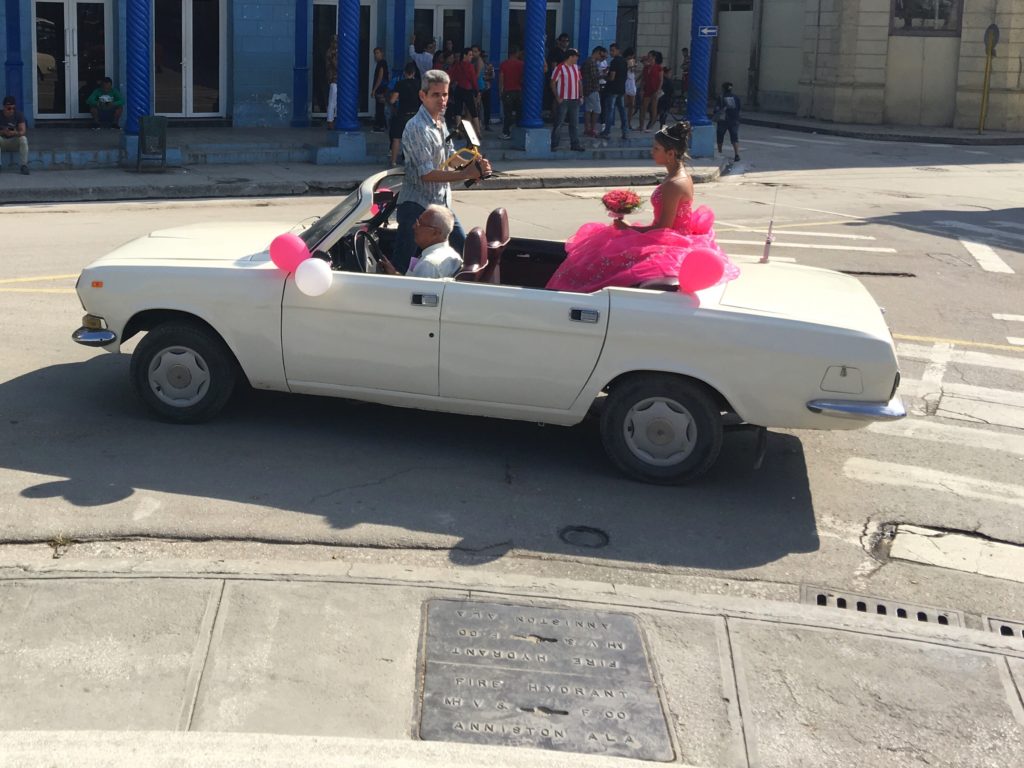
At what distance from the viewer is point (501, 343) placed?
7.09 meters

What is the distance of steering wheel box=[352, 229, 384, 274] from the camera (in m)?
7.82

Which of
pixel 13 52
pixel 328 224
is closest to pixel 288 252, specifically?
pixel 328 224

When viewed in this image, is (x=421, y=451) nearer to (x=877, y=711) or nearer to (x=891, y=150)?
(x=877, y=711)

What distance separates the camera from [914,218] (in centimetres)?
1794

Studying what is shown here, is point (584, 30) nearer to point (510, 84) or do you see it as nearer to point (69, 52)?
point (510, 84)

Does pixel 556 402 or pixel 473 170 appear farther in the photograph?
pixel 473 170

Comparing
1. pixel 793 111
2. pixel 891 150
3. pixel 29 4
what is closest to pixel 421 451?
pixel 29 4

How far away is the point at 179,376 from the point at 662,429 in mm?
2819

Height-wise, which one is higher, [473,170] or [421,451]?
[473,170]

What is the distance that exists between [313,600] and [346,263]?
8.81ft

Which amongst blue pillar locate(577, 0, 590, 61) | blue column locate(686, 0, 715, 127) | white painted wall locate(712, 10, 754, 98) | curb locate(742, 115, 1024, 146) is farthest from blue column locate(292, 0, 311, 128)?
white painted wall locate(712, 10, 754, 98)

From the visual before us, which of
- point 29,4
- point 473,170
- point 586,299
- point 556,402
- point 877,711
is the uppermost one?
point 29,4

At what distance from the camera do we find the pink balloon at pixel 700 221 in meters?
7.88

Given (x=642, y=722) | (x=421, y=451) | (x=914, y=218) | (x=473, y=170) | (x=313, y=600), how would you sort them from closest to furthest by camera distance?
1. (x=642, y=722)
2. (x=313, y=600)
3. (x=421, y=451)
4. (x=473, y=170)
5. (x=914, y=218)
